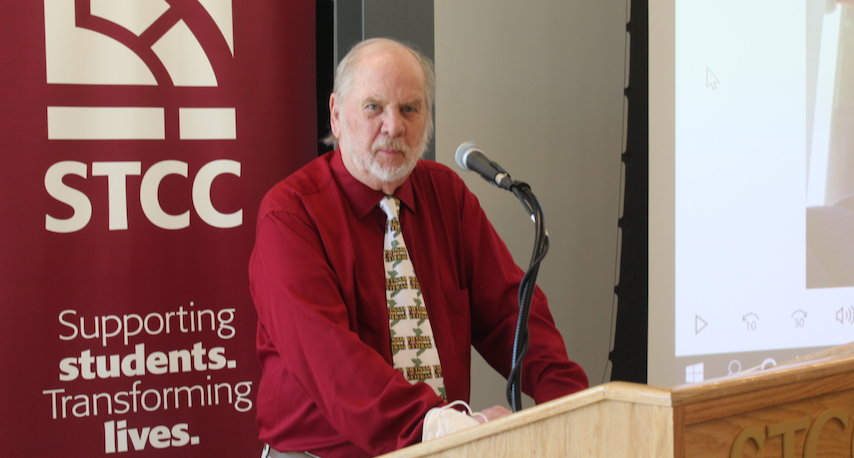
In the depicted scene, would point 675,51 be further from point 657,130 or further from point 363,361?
point 363,361

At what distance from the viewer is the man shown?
4.21ft

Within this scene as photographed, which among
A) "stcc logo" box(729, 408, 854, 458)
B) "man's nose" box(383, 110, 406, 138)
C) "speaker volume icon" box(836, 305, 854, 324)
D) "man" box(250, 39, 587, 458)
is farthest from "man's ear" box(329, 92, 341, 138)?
"speaker volume icon" box(836, 305, 854, 324)

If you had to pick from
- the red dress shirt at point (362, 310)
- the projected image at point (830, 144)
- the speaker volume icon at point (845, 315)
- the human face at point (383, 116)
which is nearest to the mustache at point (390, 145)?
the human face at point (383, 116)

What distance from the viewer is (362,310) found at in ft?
4.91

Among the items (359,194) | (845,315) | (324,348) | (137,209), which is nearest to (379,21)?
(359,194)

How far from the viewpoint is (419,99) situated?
1.61m

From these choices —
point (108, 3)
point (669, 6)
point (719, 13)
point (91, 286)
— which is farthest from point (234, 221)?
point (719, 13)

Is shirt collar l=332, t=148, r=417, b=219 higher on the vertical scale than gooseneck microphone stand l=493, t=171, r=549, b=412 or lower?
higher

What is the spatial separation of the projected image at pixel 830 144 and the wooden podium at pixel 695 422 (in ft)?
6.25

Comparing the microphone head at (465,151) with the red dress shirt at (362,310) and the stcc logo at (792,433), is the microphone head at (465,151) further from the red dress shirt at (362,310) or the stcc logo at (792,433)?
the stcc logo at (792,433)

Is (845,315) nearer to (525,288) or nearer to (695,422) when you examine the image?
(525,288)

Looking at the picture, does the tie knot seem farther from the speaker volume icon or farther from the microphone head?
the speaker volume icon

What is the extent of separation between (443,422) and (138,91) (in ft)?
5.06

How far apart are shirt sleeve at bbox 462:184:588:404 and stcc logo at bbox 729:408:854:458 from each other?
2.66 ft
